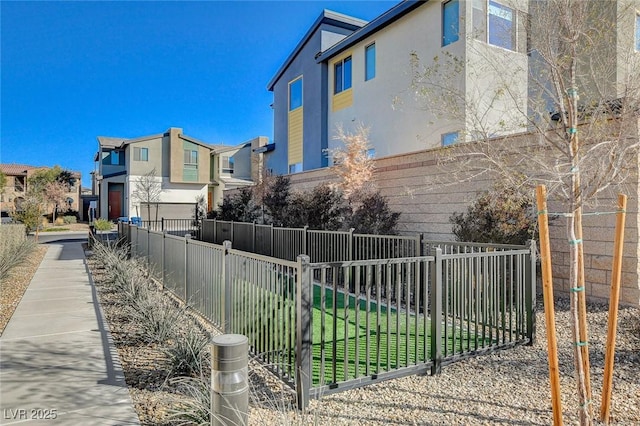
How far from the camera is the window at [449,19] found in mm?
11867

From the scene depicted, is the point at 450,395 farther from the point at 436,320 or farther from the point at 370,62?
the point at 370,62

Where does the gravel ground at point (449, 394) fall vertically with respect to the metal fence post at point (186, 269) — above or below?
below

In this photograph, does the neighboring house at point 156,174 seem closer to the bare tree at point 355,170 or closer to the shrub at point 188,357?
the bare tree at point 355,170

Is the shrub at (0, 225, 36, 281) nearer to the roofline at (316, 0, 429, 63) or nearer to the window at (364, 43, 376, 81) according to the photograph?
the window at (364, 43, 376, 81)

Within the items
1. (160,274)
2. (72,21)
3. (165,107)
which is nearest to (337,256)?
(160,274)

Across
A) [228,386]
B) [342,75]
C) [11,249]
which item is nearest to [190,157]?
[342,75]

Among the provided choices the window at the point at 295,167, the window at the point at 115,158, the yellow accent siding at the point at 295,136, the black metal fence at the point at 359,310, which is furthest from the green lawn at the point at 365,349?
the window at the point at 115,158

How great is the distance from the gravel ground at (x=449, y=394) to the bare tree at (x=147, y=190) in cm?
3060

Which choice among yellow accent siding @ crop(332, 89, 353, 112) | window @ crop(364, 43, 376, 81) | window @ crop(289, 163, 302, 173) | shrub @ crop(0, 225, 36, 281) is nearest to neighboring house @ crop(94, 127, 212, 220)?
window @ crop(289, 163, 302, 173)

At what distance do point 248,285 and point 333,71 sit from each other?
48.5 ft

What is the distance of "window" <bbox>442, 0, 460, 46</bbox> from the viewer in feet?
38.9

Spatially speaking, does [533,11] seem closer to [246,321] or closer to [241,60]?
[246,321]

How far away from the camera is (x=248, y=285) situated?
4.54 metres

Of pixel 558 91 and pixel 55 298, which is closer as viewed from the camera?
pixel 558 91
